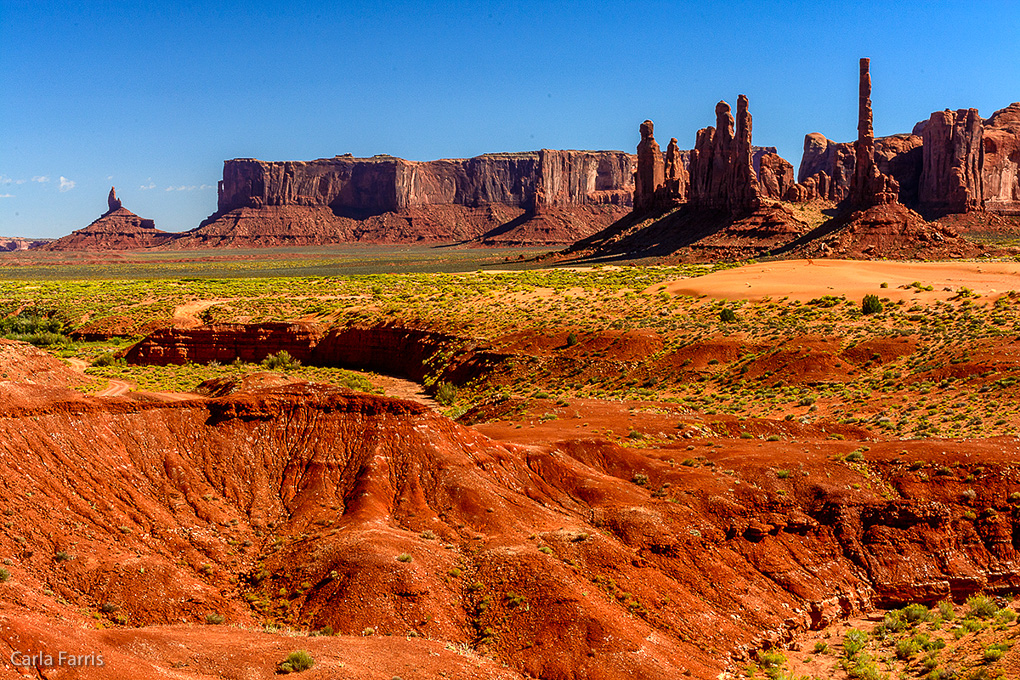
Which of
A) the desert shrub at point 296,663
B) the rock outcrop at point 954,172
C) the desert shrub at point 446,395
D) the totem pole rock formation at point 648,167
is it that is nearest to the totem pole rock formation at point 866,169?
the rock outcrop at point 954,172

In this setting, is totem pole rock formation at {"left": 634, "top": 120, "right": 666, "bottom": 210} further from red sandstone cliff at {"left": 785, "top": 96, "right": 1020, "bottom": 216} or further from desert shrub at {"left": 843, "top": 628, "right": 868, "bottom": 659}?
desert shrub at {"left": 843, "top": 628, "right": 868, "bottom": 659}

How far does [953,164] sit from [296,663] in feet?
424

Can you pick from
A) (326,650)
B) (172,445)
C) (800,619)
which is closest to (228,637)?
(326,650)

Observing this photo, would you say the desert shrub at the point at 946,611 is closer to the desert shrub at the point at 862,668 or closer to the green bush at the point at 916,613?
the green bush at the point at 916,613

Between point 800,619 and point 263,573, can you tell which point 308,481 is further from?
point 800,619

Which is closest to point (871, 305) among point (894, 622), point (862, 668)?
point (894, 622)

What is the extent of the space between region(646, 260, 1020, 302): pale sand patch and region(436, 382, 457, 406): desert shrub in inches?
793

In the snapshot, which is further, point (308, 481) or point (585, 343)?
point (585, 343)

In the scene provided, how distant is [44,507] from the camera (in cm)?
1761

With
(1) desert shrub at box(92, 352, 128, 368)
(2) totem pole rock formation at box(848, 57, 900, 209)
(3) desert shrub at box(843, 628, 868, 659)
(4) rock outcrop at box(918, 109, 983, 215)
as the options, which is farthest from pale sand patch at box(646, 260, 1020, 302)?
(4) rock outcrop at box(918, 109, 983, 215)

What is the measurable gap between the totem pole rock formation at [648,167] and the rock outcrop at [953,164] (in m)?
38.4

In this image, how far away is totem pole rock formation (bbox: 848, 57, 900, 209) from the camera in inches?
3602

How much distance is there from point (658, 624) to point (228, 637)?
8362 millimetres

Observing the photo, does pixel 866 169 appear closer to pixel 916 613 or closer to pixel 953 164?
pixel 953 164
